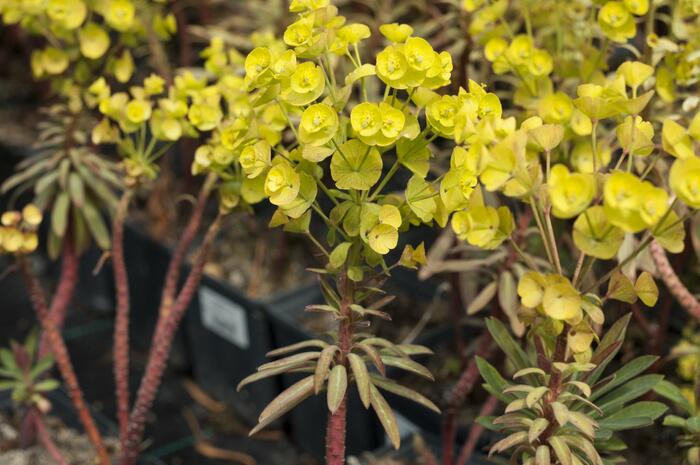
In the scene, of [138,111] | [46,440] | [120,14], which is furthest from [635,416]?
[120,14]

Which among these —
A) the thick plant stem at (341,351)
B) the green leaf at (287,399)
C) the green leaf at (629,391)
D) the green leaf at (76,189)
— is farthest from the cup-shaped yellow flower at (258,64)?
the green leaf at (76,189)

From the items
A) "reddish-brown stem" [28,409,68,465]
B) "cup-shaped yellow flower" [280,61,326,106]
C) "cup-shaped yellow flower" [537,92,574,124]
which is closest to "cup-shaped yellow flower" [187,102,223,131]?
"cup-shaped yellow flower" [280,61,326,106]

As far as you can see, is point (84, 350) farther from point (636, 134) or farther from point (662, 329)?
point (636, 134)

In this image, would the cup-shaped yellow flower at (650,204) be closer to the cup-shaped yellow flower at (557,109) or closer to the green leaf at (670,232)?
the green leaf at (670,232)

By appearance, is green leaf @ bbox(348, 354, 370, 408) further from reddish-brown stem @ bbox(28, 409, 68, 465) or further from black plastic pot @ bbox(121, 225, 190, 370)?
black plastic pot @ bbox(121, 225, 190, 370)

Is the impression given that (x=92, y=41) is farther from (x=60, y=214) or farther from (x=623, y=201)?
(x=623, y=201)
